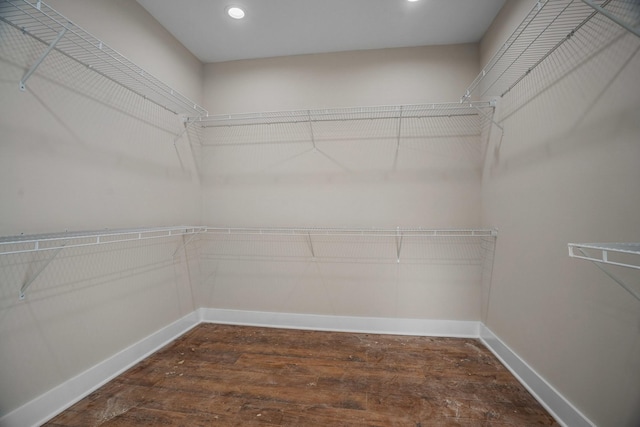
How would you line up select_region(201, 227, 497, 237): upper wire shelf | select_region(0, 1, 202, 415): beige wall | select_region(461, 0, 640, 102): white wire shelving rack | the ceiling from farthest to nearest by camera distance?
select_region(201, 227, 497, 237): upper wire shelf
the ceiling
select_region(0, 1, 202, 415): beige wall
select_region(461, 0, 640, 102): white wire shelving rack

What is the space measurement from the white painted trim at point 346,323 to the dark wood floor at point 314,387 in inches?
4.2

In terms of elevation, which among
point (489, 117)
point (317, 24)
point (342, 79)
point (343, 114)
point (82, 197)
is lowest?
point (82, 197)

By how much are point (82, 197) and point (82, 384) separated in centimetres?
104

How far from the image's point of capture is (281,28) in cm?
203

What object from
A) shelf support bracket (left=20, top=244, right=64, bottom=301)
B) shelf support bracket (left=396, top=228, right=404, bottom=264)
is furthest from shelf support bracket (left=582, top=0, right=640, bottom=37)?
shelf support bracket (left=20, top=244, right=64, bottom=301)

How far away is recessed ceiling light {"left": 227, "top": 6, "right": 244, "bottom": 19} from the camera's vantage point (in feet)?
5.99

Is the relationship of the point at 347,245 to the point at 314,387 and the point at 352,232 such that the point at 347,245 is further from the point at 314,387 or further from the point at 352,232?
the point at 314,387

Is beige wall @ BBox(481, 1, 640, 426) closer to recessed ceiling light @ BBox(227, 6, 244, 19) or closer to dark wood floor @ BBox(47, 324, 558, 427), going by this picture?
dark wood floor @ BBox(47, 324, 558, 427)

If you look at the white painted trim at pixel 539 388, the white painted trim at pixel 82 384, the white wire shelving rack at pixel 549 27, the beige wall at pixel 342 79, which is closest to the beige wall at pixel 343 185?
the beige wall at pixel 342 79

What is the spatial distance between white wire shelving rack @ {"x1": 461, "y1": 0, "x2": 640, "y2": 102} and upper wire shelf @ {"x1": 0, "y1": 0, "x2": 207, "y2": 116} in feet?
6.60

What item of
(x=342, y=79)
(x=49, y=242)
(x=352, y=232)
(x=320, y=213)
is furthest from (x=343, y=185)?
(x=49, y=242)

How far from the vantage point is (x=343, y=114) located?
7.45 ft

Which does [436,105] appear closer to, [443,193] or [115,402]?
[443,193]

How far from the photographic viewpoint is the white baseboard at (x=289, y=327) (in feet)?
4.08
